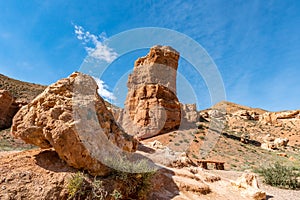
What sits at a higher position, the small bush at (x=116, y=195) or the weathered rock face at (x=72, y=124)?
the weathered rock face at (x=72, y=124)

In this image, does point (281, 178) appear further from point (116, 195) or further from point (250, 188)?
point (116, 195)

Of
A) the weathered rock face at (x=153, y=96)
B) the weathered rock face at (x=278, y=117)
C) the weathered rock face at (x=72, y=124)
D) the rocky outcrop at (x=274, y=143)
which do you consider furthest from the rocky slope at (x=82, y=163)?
the weathered rock face at (x=278, y=117)

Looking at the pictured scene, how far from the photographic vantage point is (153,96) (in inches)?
917

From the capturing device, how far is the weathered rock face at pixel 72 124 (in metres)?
3.99

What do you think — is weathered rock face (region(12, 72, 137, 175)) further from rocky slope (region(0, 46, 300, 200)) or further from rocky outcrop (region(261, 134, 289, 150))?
rocky outcrop (region(261, 134, 289, 150))

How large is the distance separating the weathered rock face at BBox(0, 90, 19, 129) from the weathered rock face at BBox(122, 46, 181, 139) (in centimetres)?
1144

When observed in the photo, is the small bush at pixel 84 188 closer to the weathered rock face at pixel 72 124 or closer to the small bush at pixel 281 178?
the weathered rock face at pixel 72 124

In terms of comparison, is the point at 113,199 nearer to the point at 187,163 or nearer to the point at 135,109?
the point at 187,163

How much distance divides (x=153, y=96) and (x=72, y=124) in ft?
63.8

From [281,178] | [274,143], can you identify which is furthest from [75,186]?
[274,143]

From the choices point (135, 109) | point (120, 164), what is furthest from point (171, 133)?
point (120, 164)

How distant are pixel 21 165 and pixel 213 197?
15.6 feet

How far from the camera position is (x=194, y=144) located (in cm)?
2109

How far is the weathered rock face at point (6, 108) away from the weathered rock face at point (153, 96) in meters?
11.4
